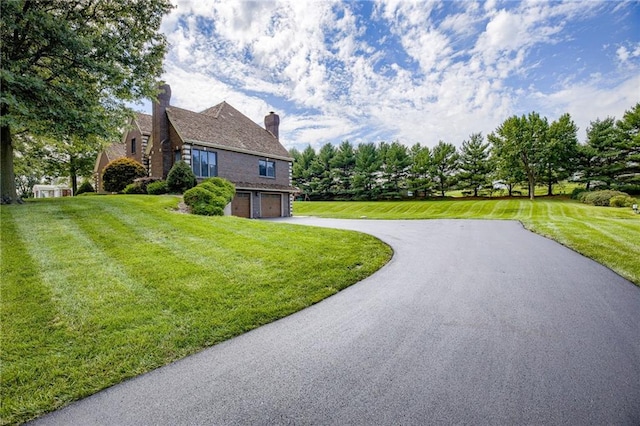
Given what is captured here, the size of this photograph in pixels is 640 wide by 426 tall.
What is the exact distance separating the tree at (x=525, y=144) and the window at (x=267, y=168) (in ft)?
87.4

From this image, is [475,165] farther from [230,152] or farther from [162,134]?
[162,134]

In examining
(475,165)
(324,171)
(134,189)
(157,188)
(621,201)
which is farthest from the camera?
(324,171)

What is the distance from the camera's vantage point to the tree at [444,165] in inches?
1524

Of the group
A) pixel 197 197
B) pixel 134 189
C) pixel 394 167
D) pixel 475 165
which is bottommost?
pixel 197 197

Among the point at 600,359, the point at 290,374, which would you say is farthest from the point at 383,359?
the point at 600,359

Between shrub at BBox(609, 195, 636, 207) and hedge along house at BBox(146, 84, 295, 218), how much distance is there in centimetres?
2712

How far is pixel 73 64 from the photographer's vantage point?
9.84 m

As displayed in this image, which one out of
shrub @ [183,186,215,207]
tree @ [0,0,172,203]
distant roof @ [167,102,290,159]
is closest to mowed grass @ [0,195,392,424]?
tree @ [0,0,172,203]

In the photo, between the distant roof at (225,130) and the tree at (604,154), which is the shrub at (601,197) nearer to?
the tree at (604,154)

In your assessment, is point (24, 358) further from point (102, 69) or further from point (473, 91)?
point (473, 91)

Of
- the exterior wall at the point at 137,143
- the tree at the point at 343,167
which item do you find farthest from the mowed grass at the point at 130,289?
the tree at the point at 343,167

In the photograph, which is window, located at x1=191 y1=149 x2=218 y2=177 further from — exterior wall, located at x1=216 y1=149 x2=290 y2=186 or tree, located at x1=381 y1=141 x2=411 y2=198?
tree, located at x1=381 y1=141 x2=411 y2=198

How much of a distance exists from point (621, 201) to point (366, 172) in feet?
87.4

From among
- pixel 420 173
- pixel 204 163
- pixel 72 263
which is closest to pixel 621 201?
pixel 420 173
